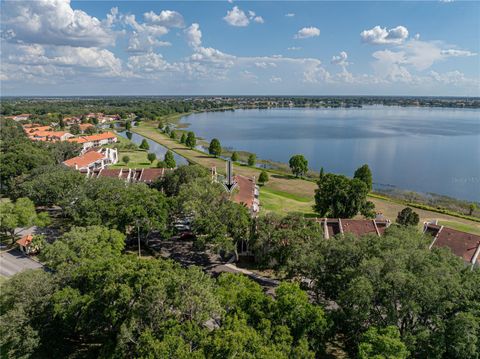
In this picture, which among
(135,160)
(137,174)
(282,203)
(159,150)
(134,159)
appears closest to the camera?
(282,203)

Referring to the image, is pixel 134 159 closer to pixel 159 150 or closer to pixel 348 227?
pixel 159 150

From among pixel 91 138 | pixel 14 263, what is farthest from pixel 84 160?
pixel 14 263

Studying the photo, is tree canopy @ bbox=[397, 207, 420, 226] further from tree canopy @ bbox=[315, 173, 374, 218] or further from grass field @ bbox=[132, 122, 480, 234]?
grass field @ bbox=[132, 122, 480, 234]

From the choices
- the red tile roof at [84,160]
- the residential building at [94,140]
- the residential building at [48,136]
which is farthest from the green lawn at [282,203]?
the residential building at [48,136]

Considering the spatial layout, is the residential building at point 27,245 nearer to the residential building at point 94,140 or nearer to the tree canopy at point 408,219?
the tree canopy at point 408,219

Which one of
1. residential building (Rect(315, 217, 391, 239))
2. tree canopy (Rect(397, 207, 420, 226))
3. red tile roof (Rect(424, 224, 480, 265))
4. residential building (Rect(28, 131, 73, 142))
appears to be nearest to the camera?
red tile roof (Rect(424, 224, 480, 265))

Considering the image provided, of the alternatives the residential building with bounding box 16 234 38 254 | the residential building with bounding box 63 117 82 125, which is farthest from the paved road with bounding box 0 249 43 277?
the residential building with bounding box 63 117 82 125

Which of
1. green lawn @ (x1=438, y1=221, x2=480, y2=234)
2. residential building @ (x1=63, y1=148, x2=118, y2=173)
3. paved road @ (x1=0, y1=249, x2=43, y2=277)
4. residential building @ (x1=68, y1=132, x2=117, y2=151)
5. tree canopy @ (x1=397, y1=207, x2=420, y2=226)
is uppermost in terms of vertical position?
residential building @ (x1=68, y1=132, x2=117, y2=151)
